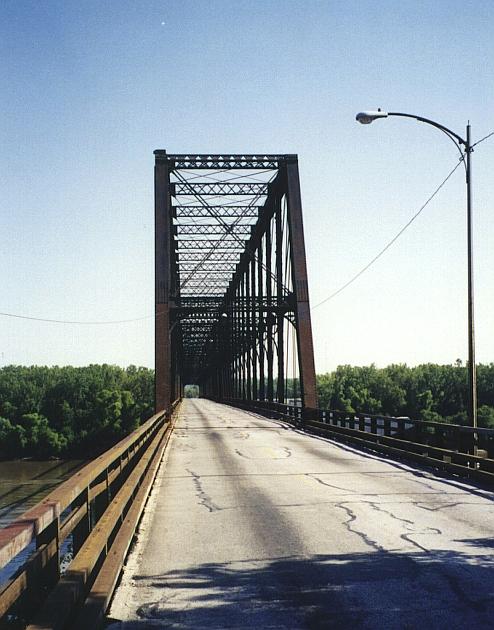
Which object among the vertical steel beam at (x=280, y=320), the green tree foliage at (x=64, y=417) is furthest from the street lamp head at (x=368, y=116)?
the green tree foliage at (x=64, y=417)

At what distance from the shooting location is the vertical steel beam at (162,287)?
35750 mm

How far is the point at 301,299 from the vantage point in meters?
36.4

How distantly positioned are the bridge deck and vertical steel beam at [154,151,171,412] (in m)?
19.8

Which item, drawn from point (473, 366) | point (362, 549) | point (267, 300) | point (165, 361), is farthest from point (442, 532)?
point (267, 300)

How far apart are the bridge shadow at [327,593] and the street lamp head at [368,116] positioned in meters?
12.5

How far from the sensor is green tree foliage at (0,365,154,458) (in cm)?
11788

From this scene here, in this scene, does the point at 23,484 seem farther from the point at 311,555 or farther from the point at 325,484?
the point at 311,555

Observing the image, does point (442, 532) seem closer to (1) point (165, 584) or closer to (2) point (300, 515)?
(2) point (300, 515)

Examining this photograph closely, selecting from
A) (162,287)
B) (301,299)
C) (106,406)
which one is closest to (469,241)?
(301,299)

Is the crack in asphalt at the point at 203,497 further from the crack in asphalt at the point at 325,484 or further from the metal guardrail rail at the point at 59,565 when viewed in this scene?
the metal guardrail rail at the point at 59,565

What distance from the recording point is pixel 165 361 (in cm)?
3572

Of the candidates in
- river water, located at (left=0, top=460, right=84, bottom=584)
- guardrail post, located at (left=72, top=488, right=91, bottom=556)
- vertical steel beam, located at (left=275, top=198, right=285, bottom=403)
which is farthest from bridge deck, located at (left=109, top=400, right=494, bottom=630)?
vertical steel beam, located at (left=275, top=198, right=285, bottom=403)

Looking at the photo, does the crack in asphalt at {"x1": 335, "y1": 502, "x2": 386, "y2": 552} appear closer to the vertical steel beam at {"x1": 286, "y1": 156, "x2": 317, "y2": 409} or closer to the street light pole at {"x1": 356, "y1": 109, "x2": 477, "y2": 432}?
the street light pole at {"x1": 356, "y1": 109, "x2": 477, "y2": 432}

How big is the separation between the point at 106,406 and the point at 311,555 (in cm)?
13164
